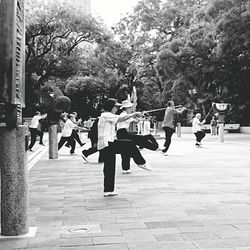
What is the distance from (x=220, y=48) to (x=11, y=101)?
67.2 feet

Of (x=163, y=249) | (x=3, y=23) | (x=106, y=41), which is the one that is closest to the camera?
(x=163, y=249)

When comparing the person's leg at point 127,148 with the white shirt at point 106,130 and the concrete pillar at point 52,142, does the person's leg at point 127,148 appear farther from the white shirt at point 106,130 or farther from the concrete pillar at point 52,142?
the concrete pillar at point 52,142

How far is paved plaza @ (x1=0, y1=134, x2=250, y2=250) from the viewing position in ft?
14.5

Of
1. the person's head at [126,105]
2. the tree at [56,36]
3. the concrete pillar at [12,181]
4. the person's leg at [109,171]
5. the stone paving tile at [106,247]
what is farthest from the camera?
the tree at [56,36]

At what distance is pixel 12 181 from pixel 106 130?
276 cm

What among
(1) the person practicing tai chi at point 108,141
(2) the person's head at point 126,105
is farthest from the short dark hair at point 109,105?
(2) the person's head at point 126,105

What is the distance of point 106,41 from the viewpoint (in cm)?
3756

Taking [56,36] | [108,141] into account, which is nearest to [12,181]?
[108,141]

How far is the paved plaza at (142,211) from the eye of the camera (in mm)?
4434

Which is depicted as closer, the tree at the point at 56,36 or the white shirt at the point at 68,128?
the white shirt at the point at 68,128

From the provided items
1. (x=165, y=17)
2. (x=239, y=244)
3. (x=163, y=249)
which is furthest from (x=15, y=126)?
(x=165, y=17)

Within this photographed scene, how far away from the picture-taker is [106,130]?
23.9 ft

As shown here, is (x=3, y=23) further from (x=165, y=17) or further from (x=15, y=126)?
(x=165, y=17)

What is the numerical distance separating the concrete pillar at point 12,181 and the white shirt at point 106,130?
253 cm
